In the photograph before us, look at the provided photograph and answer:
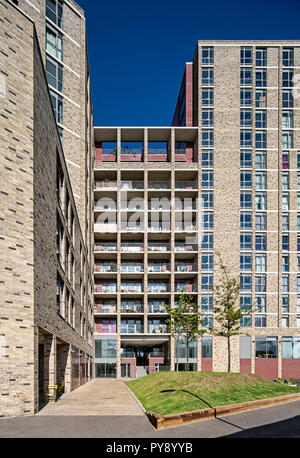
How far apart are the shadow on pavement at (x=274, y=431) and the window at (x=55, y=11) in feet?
→ 108

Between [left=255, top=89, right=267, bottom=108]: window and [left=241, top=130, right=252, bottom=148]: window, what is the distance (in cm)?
362

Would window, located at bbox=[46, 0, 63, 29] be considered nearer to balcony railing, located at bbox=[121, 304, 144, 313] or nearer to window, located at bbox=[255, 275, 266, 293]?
balcony railing, located at bbox=[121, 304, 144, 313]

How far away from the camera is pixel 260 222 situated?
2281 inches

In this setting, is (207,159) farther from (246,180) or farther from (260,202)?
(260,202)

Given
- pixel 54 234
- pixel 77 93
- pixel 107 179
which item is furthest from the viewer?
pixel 107 179

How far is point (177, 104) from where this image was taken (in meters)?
72.2

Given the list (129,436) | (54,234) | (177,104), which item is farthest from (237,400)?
(177,104)

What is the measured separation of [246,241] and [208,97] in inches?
679

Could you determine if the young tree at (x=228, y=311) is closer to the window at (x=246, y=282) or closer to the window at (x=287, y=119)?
the window at (x=246, y=282)

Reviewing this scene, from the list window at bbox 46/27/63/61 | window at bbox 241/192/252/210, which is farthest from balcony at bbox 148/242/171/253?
window at bbox 46/27/63/61

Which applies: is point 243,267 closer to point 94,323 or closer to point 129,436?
point 94,323

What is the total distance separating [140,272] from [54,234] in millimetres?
35795

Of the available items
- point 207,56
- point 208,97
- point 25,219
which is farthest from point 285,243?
point 25,219
